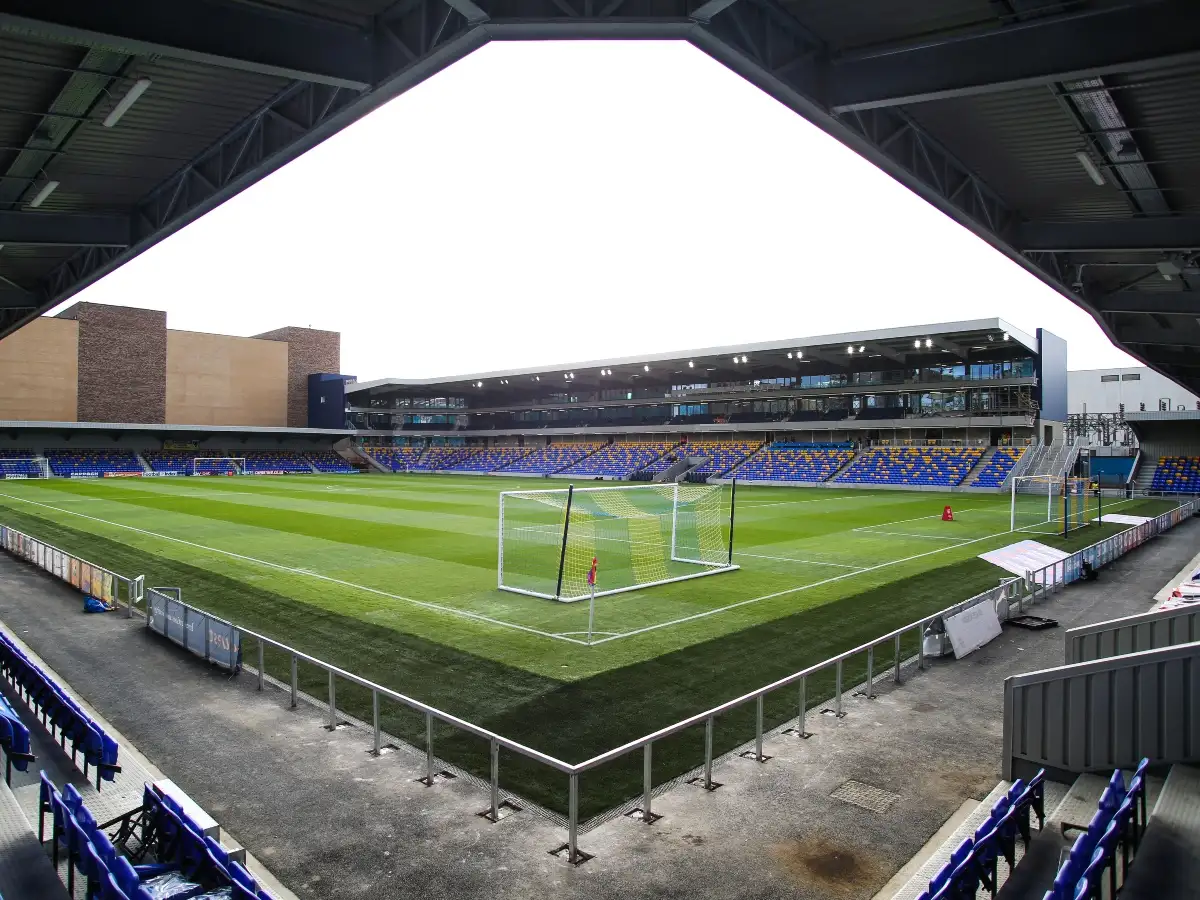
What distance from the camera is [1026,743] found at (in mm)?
7324

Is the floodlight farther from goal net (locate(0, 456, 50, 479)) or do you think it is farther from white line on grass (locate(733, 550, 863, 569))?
goal net (locate(0, 456, 50, 479))

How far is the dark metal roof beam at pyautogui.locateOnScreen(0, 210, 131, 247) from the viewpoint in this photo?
36.9 feet

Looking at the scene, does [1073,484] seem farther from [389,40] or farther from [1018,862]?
[389,40]

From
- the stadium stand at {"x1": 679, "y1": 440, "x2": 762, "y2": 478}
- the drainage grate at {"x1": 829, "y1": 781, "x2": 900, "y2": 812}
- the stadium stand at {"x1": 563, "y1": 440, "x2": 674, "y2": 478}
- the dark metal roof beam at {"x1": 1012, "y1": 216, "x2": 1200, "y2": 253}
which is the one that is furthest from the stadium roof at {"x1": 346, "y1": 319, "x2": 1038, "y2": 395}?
the drainage grate at {"x1": 829, "y1": 781, "x2": 900, "y2": 812}

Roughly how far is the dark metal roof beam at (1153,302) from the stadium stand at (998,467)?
35423mm

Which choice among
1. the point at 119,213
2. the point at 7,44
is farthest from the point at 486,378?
the point at 7,44

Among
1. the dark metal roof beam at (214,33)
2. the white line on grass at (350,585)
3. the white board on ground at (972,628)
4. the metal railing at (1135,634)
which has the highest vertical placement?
the dark metal roof beam at (214,33)

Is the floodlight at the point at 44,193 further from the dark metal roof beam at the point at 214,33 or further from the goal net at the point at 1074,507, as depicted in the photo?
the goal net at the point at 1074,507

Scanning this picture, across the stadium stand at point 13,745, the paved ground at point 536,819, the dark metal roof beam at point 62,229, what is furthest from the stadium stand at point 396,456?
the stadium stand at point 13,745

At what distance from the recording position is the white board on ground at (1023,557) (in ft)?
51.9

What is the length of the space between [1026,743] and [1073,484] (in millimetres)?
43110

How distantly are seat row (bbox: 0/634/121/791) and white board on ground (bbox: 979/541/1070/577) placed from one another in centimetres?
1467

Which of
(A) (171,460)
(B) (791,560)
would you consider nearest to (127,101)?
(B) (791,560)

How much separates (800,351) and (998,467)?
50.4 ft
